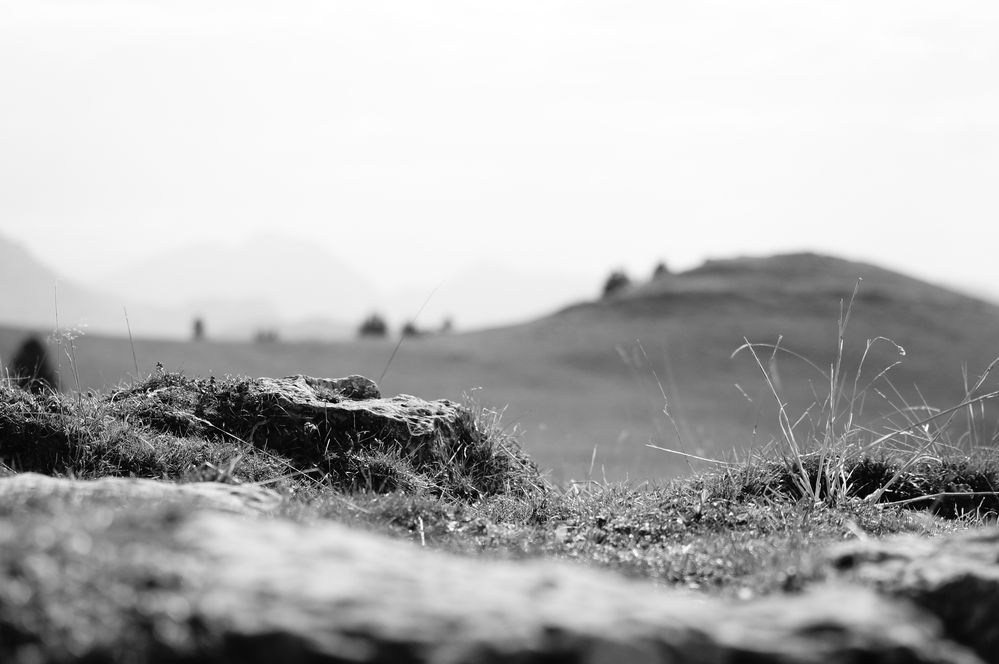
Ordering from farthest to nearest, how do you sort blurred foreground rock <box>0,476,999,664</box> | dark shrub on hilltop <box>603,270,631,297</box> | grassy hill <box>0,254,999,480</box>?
dark shrub on hilltop <box>603,270,631,297</box>
grassy hill <box>0,254,999,480</box>
blurred foreground rock <box>0,476,999,664</box>

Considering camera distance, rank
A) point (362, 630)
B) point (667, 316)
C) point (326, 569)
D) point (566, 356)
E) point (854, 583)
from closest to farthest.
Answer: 1. point (362, 630)
2. point (326, 569)
3. point (854, 583)
4. point (566, 356)
5. point (667, 316)

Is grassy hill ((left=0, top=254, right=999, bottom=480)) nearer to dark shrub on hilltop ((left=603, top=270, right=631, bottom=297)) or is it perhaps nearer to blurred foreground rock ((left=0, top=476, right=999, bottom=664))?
dark shrub on hilltop ((left=603, top=270, right=631, bottom=297))

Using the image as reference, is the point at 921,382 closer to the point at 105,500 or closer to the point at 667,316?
the point at 667,316

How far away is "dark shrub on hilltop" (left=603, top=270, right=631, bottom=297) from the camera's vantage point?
1677 inches

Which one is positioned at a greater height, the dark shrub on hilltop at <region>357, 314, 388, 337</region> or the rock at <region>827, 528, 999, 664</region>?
the rock at <region>827, 528, 999, 664</region>

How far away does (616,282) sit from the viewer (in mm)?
43688

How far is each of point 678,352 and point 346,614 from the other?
102 ft

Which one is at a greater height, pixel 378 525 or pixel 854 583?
pixel 854 583

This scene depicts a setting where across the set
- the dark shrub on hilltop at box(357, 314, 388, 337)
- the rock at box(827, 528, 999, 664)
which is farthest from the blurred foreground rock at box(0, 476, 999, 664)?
the dark shrub on hilltop at box(357, 314, 388, 337)

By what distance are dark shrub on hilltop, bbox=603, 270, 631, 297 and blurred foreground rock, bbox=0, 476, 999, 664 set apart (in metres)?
40.2

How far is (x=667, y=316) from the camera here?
118 feet

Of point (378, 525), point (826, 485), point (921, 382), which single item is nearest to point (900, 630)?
point (378, 525)

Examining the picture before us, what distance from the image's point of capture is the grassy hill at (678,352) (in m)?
27.2

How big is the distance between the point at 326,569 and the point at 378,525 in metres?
2.52
